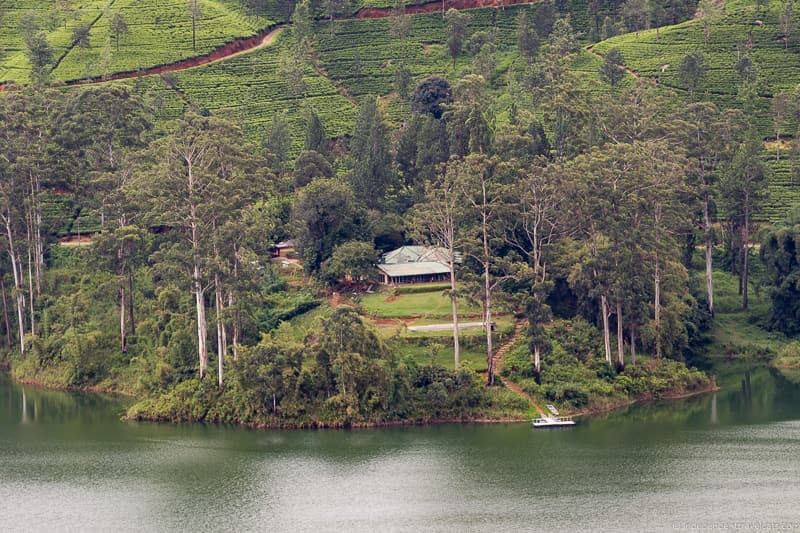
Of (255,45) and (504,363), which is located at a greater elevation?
(255,45)

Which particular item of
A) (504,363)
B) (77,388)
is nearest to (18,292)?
(77,388)

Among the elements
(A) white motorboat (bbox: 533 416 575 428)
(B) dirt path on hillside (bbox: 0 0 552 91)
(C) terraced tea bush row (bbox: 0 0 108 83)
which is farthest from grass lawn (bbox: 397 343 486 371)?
(C) terraced tea bush row (bbox: 0 0 108 83)

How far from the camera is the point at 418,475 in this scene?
59531 millimetres

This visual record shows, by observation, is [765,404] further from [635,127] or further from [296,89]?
[296,89]

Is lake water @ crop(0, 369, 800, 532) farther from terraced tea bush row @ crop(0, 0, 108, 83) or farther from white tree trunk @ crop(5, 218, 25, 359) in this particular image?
terraced tea bush row @ crop(0, 0, 108, 83)

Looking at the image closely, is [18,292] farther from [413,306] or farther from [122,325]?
[413,306]

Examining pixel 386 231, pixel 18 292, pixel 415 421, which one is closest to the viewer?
pixel 415 421

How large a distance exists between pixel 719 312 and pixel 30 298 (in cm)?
4899

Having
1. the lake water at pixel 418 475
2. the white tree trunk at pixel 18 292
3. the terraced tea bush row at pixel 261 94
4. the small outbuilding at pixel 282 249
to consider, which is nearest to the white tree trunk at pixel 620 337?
the lake water at pixel 418 475

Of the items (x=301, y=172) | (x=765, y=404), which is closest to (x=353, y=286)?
(x=301, y=172)

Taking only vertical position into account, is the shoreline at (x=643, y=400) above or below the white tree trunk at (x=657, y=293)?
below

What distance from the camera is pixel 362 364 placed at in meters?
68.8

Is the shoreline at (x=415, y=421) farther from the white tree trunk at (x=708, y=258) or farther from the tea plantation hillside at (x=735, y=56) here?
the tea plantation hillside at (x=735, y=56)

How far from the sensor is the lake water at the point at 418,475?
53.2m
